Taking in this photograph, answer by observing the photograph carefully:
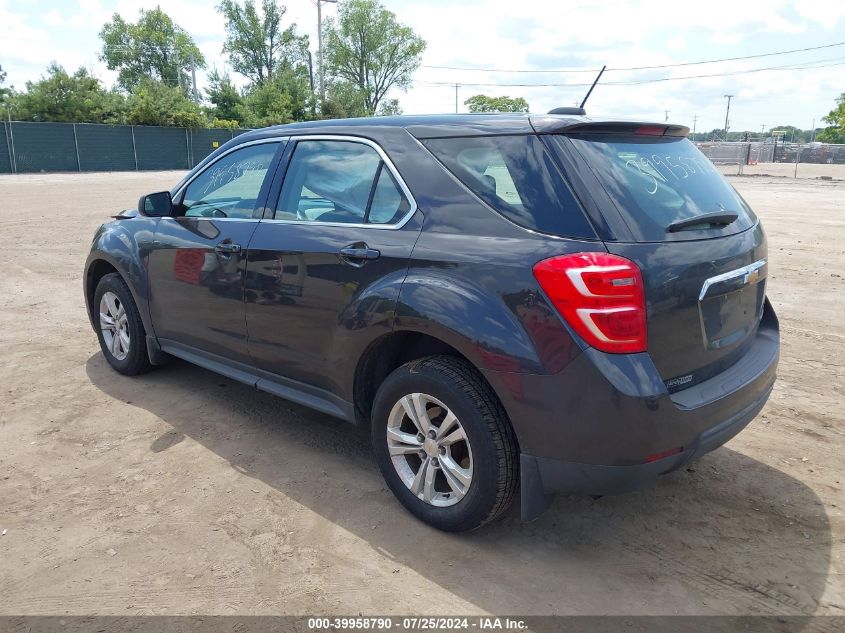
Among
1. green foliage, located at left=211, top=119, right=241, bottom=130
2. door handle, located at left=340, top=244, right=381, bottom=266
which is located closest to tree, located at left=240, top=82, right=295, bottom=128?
green foliage, located at left=211, top=119, right=241, bottom=130

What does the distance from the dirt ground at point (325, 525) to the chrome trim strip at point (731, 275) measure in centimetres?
110

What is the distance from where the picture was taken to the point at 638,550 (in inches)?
114

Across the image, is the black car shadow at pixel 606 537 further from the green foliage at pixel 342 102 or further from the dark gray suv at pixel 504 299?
the green foliage at pixel 342 102

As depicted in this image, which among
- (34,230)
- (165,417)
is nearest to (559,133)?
(165,417)

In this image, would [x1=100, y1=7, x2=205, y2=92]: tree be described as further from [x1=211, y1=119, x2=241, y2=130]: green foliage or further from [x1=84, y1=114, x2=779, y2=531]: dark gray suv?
[x1=84, y1=114, x2=779, y2=531]: dark gray suv

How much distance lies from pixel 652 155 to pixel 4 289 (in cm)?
737

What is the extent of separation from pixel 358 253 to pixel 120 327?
2.69 m

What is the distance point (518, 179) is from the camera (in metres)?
2.77

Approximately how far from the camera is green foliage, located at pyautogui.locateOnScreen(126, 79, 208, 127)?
41125 millimetres

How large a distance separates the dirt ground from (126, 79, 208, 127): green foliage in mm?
40693

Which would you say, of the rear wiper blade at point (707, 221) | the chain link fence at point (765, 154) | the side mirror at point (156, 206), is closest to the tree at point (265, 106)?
the chain link fence at point (765, 154)

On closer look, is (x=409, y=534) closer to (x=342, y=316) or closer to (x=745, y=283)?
(x=342, y=316)

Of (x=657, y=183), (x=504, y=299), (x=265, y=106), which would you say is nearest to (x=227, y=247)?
(x=504, y=299)

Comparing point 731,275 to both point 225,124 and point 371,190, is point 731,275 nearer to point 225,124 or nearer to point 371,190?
point 371,190
